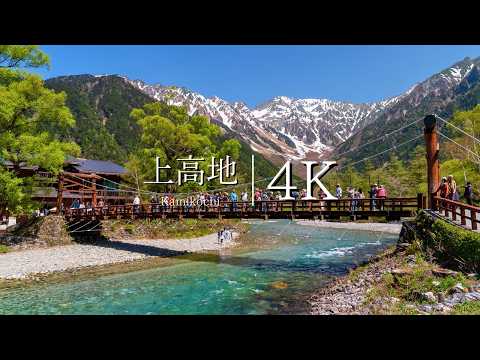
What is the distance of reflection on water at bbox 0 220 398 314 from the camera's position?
1206 centimetres

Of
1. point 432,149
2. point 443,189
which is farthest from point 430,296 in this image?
point 432,149

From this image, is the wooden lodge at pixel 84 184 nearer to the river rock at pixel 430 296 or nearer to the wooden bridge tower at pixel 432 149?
the wooden bridge tower at pixel 432 149

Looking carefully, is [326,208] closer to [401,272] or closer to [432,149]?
[432,149]

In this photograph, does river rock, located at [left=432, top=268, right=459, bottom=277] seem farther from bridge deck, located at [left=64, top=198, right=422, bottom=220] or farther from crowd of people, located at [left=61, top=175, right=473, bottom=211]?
bridge deck, located at [left=64, top=198, right=422, bottom=220]

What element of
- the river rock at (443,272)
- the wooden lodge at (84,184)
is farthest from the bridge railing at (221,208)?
the wooden lodge at (84,184)

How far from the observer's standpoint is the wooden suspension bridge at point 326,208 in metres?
14.1

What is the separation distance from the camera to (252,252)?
23641 mm

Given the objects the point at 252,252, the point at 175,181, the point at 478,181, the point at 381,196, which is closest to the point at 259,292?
the point at 381,196

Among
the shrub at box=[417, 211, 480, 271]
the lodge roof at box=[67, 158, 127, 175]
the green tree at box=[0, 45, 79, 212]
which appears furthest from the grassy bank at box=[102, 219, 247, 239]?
the shrub at box=[417, 211, 480, 271]

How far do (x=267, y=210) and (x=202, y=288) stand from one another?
6394 mm

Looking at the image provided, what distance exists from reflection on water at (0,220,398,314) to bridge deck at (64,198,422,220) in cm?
253
